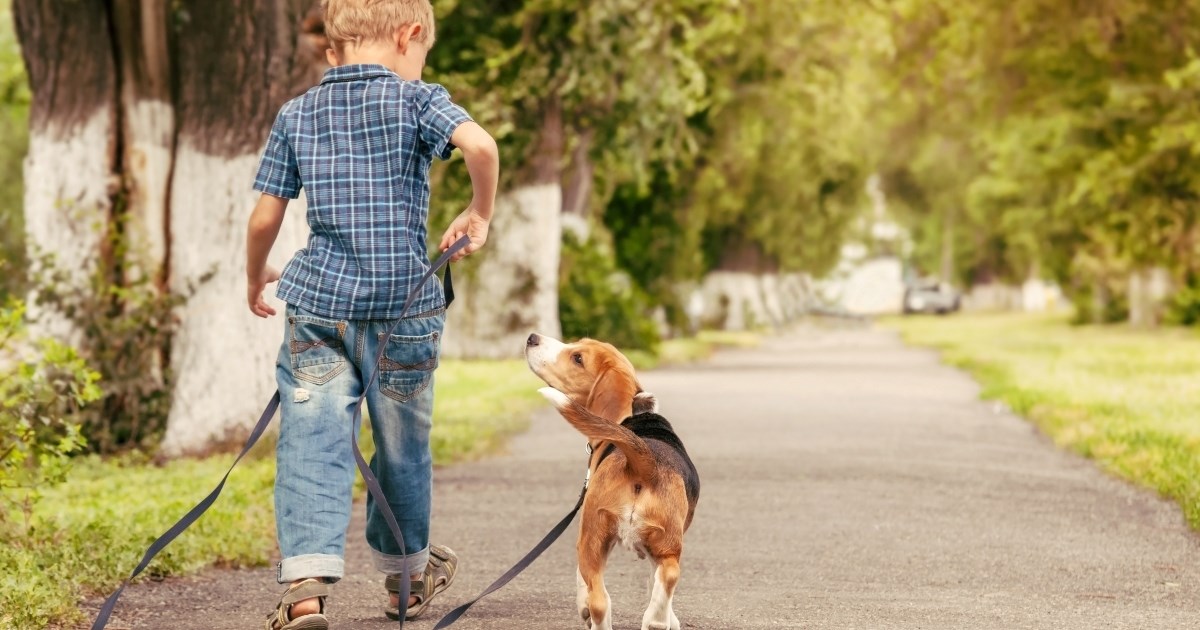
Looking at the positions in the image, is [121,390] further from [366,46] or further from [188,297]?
[366,46]

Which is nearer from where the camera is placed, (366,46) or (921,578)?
(366,46)

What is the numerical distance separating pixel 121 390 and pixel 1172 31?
2161 centimetres

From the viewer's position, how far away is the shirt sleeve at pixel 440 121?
5.37 meters

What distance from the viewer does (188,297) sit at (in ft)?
40.2

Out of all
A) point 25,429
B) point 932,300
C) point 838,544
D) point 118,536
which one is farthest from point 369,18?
point 932,300

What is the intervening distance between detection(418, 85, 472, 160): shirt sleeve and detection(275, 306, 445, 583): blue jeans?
0.55 metres

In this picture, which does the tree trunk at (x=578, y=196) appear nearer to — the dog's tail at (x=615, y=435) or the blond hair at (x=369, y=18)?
the blond hair at (x=369, y=18)

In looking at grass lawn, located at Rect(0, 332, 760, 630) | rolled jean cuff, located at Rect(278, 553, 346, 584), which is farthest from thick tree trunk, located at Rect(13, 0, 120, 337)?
rolled jean cuff, located at Rect(278, 553, 346, 584)

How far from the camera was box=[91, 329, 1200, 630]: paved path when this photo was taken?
252 inches

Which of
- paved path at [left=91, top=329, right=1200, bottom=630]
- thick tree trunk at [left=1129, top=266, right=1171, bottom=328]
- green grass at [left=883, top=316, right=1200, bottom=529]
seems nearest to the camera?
paved path at [left=91, top=329, right=1200, bottom=630]

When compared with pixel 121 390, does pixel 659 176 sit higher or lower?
higher

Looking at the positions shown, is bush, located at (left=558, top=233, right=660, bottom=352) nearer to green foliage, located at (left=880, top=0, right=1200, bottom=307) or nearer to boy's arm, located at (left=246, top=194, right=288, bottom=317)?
green foliage, located at (left=880, top=0, right=1200, bottom=307)

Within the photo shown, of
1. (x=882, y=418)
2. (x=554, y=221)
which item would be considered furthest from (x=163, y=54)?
(x=554, y=221)

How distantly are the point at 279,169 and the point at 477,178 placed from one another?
2.23 ft
